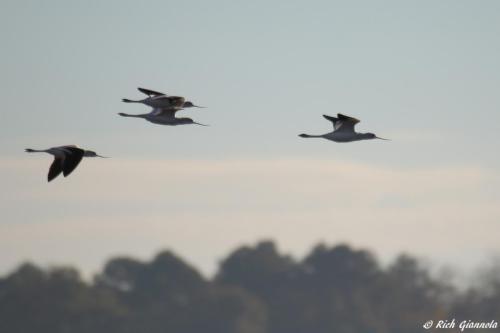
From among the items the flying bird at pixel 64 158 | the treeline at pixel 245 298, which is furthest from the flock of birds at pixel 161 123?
the treeline at pixel 245 298

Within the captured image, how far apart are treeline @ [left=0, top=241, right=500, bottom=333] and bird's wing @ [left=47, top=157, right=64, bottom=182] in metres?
43.3

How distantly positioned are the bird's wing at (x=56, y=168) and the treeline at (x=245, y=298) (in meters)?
43.3

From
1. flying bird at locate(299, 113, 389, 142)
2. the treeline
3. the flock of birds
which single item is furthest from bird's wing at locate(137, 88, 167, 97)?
the treeline

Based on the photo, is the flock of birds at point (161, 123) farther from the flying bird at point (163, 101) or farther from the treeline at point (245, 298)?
the treeline at point (245, 298)

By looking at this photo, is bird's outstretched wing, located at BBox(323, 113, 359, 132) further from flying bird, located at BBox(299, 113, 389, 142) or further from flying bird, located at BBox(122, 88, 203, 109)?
flying bird, located at BBox(122, 88, 203, 109)

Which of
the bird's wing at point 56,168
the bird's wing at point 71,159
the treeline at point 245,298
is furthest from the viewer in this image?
the treeline at point 245,298

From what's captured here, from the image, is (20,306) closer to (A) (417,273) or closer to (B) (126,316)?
(B) (126,316)

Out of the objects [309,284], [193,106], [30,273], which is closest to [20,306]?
[30,273]

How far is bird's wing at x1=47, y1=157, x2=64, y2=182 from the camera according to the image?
39.7 meters

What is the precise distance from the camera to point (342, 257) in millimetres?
96438

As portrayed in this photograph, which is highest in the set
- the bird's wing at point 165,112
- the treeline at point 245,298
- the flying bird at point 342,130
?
the bird's wing at point 165,112

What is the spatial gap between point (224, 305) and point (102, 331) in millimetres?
6825

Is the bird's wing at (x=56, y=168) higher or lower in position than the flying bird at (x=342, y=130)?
lower

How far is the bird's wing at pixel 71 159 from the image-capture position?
3906 cm
